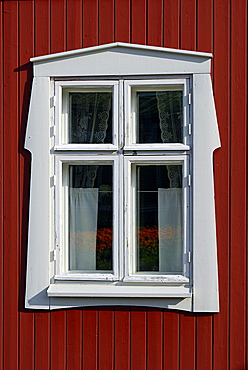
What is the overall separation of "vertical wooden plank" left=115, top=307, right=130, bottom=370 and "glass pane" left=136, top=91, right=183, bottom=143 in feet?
3.79

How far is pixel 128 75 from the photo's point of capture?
358 centimetres

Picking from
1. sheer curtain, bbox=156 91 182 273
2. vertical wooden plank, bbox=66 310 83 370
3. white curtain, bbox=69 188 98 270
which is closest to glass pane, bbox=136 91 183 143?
sheer curtain, bbox=156 91 182 273

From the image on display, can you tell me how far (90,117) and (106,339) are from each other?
1487mm

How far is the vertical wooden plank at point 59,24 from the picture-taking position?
143 inches

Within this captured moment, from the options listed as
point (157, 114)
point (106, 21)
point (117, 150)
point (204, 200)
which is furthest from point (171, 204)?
point (106, 21)

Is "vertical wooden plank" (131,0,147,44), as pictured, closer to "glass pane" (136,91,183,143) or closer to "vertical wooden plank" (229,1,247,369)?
"glass pane" (136,91,183,143)

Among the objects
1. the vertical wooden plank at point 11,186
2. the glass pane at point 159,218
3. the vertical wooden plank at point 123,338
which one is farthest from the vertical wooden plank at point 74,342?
the glass pane at point 159,218

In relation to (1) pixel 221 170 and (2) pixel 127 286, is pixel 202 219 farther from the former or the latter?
(2) pixel 127 286

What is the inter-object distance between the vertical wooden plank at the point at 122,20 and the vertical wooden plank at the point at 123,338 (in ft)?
5.86

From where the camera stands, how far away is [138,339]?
358 centimetres

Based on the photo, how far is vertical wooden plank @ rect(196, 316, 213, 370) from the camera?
3.53m

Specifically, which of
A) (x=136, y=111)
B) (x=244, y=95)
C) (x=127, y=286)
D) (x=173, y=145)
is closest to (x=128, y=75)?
(x=136, y=111)

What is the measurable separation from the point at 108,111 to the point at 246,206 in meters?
1.11

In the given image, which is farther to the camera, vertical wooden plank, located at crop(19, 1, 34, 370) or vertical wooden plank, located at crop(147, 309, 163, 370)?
vertical wooden plank, located at crop(19, 1, 34, 370)
